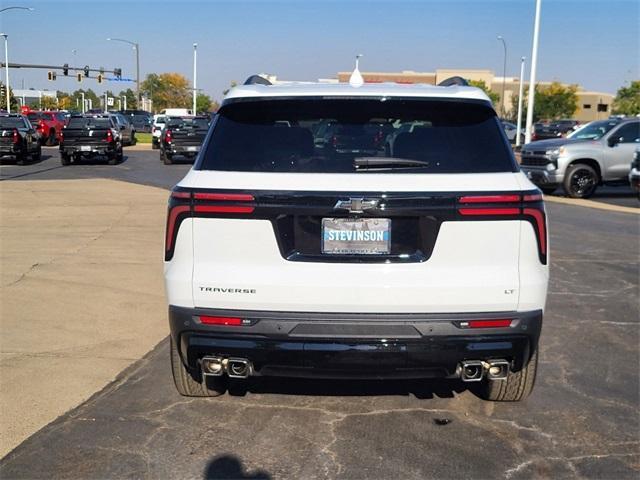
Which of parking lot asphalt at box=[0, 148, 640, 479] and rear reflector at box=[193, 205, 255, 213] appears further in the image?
parking lot asphalt at box=[0, 148, 640, 479]

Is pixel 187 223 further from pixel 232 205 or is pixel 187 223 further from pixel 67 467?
pixel 67 467

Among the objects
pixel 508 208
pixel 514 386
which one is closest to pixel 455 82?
pixel 508 208

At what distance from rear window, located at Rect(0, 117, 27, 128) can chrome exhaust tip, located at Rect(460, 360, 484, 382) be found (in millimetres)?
25218

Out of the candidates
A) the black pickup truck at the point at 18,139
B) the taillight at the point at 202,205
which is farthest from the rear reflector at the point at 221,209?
the black pickup truck at the point at 18,139

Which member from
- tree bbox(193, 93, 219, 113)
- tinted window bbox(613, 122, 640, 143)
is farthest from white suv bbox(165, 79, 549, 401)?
tree bbox(193, 93, 219, 113)

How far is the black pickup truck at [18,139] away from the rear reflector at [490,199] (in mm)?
23778

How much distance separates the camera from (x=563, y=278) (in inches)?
336

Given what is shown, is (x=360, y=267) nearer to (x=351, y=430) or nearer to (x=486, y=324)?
(x=486, y=324)

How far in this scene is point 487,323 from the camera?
3641 mm

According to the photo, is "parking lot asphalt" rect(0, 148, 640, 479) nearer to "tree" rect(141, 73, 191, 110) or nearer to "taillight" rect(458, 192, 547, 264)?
"taillight" rect(458, 192, 547, 264)

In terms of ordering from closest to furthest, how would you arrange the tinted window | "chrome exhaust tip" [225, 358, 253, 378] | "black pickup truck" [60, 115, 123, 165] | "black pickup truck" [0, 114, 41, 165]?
"chrome exhaust tip" [225, 358, 253, 378] < the tinted window < "black pickup truck" [0, 114, 41, 165] < "black pickup truck" [60, 115, 123, 165]

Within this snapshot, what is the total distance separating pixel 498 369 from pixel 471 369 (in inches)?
6.4

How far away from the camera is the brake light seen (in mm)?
3617

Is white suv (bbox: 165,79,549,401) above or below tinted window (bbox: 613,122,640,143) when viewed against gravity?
below
